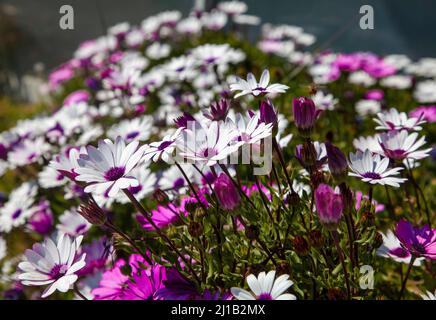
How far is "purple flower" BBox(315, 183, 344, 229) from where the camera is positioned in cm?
71

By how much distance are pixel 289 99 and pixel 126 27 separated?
134 centimetres

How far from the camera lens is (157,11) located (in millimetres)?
4758

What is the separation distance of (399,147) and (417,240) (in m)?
0.19

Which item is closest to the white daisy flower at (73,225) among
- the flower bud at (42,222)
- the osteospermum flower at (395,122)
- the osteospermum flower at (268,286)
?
the flower bud at (42,222)

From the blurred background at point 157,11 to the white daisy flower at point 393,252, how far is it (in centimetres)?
82

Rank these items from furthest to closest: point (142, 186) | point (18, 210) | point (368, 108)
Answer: point (368, 108) < point (18, 210) < point (142, 186)

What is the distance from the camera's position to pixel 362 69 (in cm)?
241

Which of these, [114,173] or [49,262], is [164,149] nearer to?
[114,173]

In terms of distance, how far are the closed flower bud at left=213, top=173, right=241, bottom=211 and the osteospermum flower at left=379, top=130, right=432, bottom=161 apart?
1.14 feet

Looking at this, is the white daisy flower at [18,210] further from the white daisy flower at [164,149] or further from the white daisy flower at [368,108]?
the white daisy flower at [368,108]

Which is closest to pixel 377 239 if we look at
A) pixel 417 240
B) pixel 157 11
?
pixel 417 240

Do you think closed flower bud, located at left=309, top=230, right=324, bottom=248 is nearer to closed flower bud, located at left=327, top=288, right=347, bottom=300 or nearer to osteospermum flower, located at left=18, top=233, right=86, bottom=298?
closed flower bud, located at left=327, top=288, right=347, bottom=300

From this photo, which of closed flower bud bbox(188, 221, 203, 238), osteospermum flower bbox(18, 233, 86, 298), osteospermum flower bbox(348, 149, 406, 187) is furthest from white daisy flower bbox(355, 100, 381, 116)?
osteospermum flower bbox(18, 233, 86, 298)
